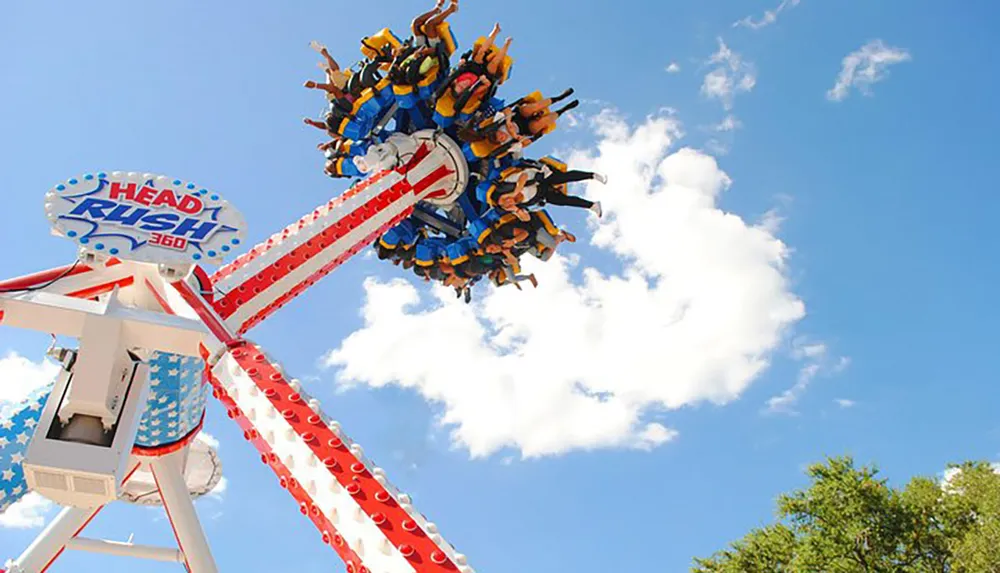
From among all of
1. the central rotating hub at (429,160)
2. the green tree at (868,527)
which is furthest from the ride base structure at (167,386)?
the green tree at (868,527)

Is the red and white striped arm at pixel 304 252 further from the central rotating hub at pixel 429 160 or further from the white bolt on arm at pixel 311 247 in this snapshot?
the central rotating hub at pixel 429 160

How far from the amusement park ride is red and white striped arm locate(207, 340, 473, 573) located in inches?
0.5

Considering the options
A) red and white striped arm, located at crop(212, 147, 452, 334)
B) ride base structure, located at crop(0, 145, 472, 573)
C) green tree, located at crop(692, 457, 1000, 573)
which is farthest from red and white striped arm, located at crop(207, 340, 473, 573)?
green tree, located at crop(692, 457, 1000, 573)

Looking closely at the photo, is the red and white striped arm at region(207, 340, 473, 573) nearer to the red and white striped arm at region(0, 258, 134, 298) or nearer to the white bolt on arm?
the red and white striped arm at region(0, 258, 134, 298)

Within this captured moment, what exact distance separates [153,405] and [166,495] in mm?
1290

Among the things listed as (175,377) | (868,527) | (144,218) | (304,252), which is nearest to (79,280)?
(144,218)

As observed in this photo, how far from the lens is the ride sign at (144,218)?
8.05m

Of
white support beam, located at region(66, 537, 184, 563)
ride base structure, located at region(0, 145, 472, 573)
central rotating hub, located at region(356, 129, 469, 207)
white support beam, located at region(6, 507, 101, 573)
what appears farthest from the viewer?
central rotating hub, located at region(356, 129, 469, 207)

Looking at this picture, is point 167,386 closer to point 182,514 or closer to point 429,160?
point 182,514

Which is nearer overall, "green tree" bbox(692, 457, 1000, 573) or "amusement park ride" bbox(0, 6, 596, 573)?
"amusement park ride" bbox(0, 6, 596, 573)

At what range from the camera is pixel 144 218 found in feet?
27.1

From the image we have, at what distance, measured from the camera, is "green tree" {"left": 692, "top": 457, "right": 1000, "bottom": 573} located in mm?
19609

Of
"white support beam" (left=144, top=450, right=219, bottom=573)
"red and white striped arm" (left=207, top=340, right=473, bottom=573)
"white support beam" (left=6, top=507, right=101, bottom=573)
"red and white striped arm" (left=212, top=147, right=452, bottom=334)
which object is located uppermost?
"red and white striped arm" (left=212, top=147, right=452, bottom=334)

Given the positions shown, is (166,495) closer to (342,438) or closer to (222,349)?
(222,349)
